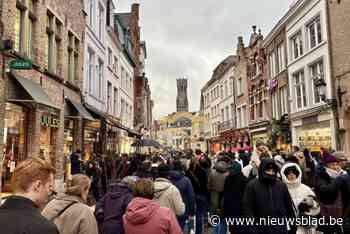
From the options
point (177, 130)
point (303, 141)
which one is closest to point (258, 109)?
point (303, 141)

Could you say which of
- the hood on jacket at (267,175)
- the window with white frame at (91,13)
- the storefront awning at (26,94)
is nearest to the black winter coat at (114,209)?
the hood on jacket at (267,175)

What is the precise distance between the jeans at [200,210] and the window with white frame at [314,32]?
13.2 meters

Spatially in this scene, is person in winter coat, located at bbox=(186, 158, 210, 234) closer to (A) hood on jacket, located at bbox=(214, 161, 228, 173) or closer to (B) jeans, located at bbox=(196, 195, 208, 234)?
(B) jeans, located at bbox=(196, 195, 208, 234)

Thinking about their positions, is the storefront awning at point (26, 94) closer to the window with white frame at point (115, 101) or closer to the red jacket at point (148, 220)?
the red jacket at point (148, 220)

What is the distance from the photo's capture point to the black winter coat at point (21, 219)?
190 cm

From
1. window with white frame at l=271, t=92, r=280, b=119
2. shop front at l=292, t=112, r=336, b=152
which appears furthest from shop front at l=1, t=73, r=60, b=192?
window with white frame at l=271, t=92, r=280, b=119

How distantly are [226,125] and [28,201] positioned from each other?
38891 mm

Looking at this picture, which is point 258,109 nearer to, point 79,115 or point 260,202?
point 79,115

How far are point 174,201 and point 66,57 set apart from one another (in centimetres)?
1213

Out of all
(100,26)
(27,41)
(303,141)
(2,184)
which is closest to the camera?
(2,184)

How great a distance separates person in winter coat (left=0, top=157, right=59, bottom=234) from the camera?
191 centimetres

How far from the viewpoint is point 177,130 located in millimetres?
115875

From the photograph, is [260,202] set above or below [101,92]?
below

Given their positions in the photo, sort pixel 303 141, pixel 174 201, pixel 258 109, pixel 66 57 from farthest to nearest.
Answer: pixel 258 109 < pixel 303 141 < pixel 66 57 < pixel 174 201
